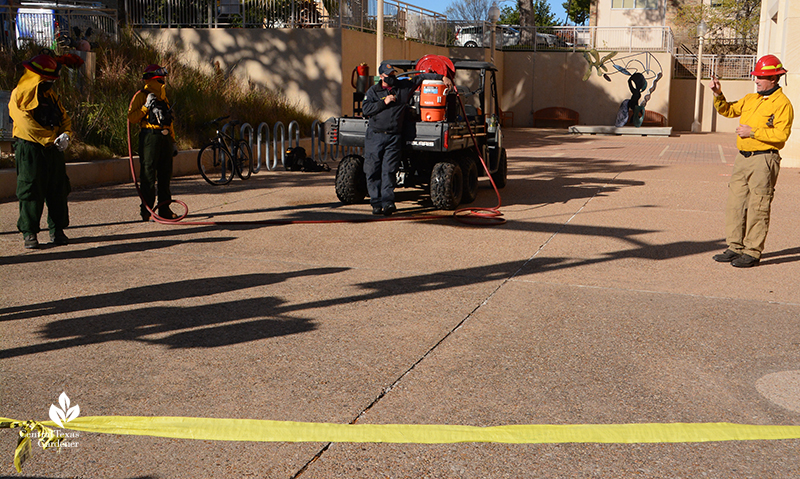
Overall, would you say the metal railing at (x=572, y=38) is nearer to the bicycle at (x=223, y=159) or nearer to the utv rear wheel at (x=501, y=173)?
the bicycle at (x=223, y=159)

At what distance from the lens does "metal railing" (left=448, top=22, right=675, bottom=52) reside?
36375 millimetres

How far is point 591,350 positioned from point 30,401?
3.26 metres

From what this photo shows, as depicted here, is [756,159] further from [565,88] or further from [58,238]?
[565,88]

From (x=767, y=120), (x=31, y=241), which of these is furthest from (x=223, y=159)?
(x=767, y=120)

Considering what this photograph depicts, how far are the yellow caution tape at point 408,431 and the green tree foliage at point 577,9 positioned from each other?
228 ft

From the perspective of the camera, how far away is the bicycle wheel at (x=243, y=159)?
1353 centimetres

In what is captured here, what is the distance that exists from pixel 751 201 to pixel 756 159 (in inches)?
15.7

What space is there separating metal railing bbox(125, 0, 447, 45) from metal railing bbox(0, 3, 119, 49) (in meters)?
0.86

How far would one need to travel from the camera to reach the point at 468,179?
35.4 ft

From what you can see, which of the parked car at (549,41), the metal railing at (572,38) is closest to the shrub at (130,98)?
the metal railing at (572,38)

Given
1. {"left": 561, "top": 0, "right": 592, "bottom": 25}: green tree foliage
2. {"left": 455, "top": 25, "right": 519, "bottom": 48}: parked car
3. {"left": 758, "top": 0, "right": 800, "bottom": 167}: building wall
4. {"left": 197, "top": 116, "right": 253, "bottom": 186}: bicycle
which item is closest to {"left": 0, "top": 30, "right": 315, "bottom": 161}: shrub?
{"left": 197, "top": 116, "right": 253, "bottom": 186}: bicycle

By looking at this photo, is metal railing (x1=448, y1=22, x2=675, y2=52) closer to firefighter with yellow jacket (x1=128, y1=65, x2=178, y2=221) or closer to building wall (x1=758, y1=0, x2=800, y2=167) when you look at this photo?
building wall (x1=758, y1=0, x2=800, y2=167)

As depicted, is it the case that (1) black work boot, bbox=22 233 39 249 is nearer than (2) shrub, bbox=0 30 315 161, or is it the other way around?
(1) black work boot, bbox=22 233 39 249

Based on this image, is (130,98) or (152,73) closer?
(152,73)
